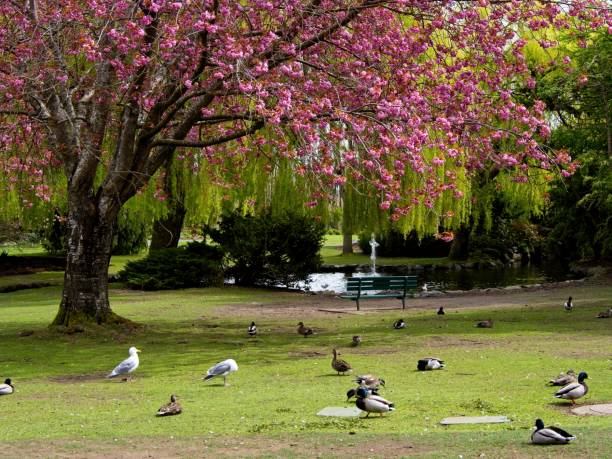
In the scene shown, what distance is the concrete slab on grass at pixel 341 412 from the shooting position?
423 inches

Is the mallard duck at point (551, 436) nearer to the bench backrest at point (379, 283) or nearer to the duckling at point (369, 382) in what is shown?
the duckling at point (369, 382)

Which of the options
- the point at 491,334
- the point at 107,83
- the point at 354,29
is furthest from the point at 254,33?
the point at 491,334

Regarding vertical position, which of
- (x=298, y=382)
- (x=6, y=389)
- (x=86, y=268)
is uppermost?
(x=86, y=268)

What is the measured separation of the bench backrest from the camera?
25922 mm

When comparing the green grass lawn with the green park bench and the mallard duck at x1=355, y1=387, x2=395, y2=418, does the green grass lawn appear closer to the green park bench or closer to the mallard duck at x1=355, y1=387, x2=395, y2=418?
the mallard duck at x1=355, y1=387, x2=395, y2=418

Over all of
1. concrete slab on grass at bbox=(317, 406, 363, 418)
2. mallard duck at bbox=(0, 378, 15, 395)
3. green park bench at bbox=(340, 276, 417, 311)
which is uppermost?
green park bench at bbox=(340, 276, 417, 311)

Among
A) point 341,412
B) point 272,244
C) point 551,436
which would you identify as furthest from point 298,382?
point 272,244

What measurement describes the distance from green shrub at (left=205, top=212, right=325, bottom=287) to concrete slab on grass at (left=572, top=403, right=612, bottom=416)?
23.7 meters

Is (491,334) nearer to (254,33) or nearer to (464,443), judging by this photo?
(254,33)

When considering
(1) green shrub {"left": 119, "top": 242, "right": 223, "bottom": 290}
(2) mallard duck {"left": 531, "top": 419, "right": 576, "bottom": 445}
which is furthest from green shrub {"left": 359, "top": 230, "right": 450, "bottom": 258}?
(2) mallard duck {"left": 531, "top": 419, "right": 576, "bottom": 445}

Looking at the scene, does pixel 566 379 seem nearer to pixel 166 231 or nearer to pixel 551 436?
pixel 551 436

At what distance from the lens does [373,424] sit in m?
10.2

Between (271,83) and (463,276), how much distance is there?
28692mm

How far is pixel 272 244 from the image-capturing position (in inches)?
1350
